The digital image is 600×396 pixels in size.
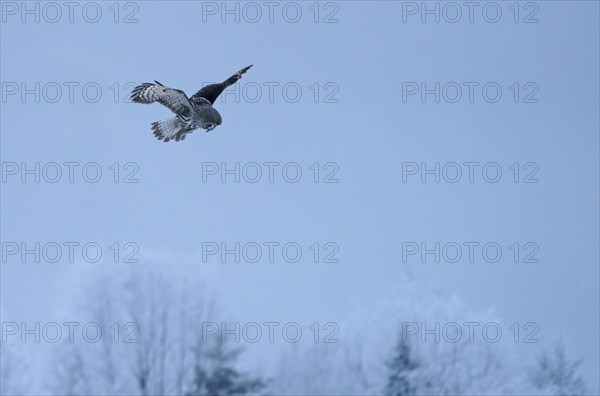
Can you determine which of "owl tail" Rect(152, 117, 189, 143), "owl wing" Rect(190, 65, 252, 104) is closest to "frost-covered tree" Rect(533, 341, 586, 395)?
"owl wing" Rect(190, 65, 252, 104)

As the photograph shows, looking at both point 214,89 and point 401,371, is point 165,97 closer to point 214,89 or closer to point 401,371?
point 214,89

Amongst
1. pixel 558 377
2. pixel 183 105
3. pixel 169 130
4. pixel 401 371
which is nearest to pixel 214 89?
pixel 169 130

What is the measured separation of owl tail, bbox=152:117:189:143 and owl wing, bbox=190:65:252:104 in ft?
1.18

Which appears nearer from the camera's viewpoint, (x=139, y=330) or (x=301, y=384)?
(x=301, y=384)

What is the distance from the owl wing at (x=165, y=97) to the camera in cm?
1636

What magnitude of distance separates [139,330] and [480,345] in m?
7.71

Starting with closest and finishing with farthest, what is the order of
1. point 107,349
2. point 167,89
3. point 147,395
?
1. point 167,89
2. point 147,395
3. point 107,349

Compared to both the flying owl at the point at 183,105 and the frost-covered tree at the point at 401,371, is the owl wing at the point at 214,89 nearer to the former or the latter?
the flying owl at the point at 183,105

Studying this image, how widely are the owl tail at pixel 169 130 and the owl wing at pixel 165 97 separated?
1.36ft

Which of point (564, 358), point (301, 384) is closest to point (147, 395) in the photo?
point (301, 384)

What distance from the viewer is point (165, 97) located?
16484mm

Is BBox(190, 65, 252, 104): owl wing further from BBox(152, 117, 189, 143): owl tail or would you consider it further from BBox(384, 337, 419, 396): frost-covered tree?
BBox(384, 337, 419, 396): frost-covered tree

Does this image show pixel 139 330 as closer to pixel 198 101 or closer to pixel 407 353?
pixel 407 353

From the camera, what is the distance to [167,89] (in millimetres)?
16453
